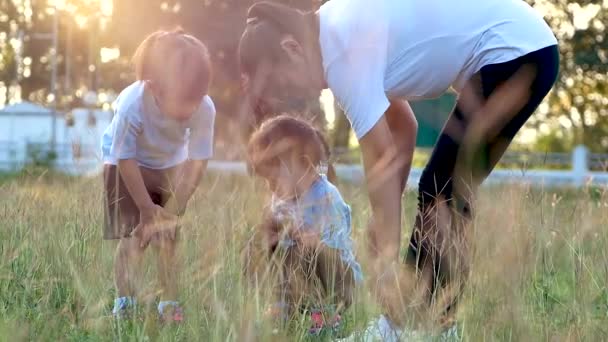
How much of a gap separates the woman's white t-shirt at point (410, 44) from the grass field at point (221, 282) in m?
0.45

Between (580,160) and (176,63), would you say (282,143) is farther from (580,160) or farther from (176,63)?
(580,160)

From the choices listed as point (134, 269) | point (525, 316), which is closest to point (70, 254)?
point (134, 269)

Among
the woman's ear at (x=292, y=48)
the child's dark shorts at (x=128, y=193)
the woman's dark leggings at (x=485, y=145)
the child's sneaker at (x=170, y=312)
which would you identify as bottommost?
the child's dark shorts at (x=128, y=193)

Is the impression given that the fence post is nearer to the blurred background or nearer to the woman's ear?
the blurred background

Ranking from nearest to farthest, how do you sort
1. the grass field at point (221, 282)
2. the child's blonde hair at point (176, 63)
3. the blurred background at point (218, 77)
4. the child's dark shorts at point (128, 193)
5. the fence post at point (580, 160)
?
1. the grass field at point (221, 282)
2. the child's blonde hair at point (176, 63)
3. the child's dark shorts at point (128, 193)
4. the blurred background at point (218, 77)
5. the fence post at point (580, 160)

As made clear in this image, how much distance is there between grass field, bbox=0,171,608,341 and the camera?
2.58 metres

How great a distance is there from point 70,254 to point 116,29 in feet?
67.1

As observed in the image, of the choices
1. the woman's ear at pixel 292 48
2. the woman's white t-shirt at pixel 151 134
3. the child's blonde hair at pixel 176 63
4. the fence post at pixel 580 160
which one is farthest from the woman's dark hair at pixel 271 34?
the fence post at pixel 580 160

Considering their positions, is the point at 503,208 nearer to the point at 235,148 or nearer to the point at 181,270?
the point at 181,270

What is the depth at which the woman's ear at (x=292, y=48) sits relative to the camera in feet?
9.86

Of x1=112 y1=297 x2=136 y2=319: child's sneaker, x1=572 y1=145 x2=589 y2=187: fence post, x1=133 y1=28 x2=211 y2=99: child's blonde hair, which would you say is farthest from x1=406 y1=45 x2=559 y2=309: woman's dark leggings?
x1=572 y1=145 x2=589 y2=187: fence post

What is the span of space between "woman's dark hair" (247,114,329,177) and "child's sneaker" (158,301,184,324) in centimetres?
86

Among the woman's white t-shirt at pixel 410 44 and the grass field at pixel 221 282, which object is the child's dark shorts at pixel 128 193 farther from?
the woman's white t-shirt at pixel 410 44

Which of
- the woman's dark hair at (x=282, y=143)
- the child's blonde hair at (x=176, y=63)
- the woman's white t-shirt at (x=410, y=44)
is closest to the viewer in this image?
the woman's white t-shirt at (x=410, y=44)
